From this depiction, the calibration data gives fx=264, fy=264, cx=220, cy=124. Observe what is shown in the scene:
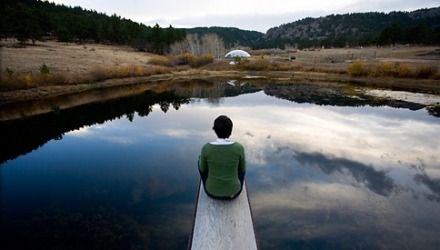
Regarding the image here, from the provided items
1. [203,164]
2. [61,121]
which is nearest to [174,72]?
[61,121]

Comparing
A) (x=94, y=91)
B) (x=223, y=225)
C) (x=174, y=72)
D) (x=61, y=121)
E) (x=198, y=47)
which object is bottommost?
(x=61, y=121)

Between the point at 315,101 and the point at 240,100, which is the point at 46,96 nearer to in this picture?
the point at 240,100

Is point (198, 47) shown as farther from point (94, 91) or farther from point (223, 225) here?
point (223, 225)

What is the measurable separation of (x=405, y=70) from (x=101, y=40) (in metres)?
85.0

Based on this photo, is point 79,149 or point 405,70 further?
point 405,70

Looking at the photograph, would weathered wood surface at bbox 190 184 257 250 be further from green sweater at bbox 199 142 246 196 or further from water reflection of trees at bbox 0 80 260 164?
water reflection of trees at bbox 0 80 260 164

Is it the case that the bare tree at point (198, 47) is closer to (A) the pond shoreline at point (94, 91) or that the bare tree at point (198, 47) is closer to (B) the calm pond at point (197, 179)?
(A) the pond shoreline at point (94, 91)

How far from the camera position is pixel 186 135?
563 inches

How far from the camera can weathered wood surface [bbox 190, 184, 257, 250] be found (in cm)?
361

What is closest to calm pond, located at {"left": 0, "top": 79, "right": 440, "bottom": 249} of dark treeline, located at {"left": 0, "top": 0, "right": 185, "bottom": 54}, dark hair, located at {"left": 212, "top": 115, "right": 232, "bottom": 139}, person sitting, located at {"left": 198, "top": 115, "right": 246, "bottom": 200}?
person sitting, located at {"left": 198, "top": 115, "right": 246, "bottom": 200}

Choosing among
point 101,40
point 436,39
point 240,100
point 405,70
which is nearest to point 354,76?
point 405,70

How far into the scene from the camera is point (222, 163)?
164 inches

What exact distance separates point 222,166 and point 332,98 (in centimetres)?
2450

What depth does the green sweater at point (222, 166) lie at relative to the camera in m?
4.16
